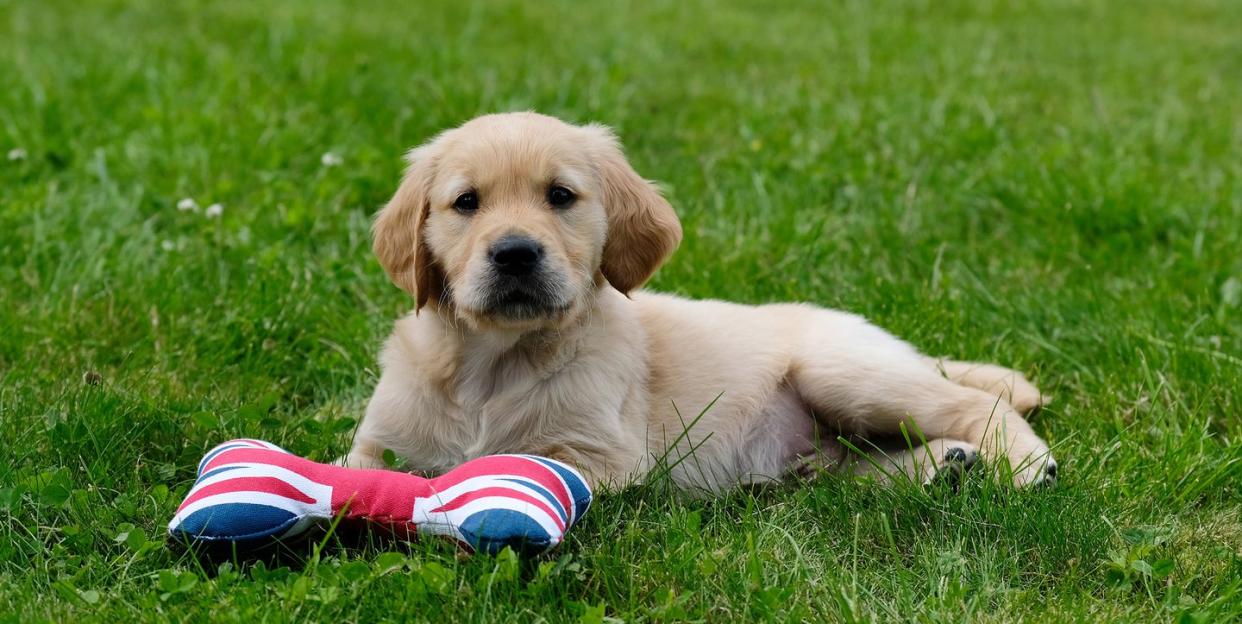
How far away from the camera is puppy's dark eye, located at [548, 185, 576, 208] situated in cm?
316

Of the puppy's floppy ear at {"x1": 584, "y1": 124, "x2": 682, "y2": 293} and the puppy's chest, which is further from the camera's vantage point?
the puppy's floppy ear at {"x1": 584, "y1": 124, "x2": 682, "y2": 293}

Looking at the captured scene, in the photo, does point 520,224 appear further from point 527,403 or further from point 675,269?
point 675,269

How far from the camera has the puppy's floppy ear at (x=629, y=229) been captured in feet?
10.9

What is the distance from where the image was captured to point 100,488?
2.92 metres

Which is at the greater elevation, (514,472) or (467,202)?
(467,202)

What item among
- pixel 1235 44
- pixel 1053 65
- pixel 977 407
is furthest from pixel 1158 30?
pixel 977 407

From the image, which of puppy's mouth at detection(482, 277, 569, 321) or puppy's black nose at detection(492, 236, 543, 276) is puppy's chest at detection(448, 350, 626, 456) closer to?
puppy's mouth at detection(482, 277, 569, 321)

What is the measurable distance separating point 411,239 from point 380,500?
812mm

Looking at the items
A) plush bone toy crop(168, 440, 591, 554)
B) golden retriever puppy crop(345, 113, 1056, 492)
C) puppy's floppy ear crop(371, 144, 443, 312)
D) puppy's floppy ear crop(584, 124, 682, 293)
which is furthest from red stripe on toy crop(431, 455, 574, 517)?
puppy's floppy ear crop(584, 124, 682, 293)

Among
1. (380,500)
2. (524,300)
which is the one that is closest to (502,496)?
(380,500)

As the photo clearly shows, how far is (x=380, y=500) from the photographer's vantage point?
2666 mm

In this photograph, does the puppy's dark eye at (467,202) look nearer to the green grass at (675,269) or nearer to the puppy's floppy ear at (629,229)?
the puppy's floppy ear at (629,229)

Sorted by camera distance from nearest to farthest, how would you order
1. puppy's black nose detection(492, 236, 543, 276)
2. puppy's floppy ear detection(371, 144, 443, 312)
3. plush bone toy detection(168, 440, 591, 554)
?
1. plush bone toy detection(168, 440, 591, 554)
2. puppy's black nose detection(492, 236, 543, 276)
3. puppy's floppy ear detection(371, 144, 443, 312)

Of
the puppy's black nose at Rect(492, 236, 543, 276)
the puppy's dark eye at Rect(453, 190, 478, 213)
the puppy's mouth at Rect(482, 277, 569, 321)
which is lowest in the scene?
the puppy's mouth at Rect(482, 277, 569, 321)
